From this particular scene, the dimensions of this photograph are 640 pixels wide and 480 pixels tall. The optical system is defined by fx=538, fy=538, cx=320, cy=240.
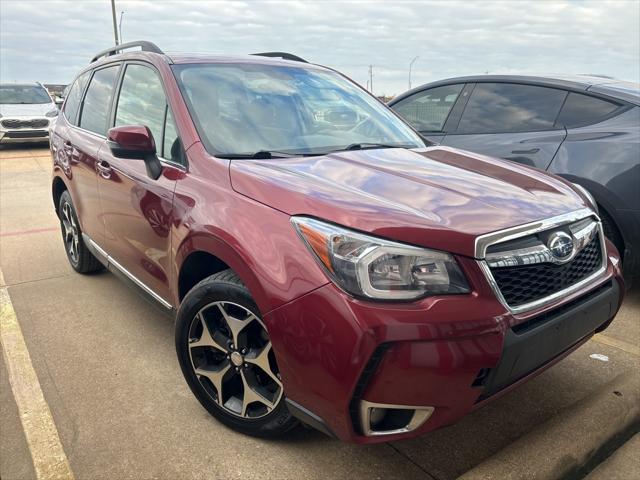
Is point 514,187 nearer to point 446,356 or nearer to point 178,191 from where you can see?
point 446,356

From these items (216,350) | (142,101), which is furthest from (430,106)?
(216,350)

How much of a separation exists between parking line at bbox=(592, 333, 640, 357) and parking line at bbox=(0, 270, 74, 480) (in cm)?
307

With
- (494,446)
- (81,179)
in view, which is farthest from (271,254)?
(81,179)

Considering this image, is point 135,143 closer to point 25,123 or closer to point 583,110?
point 583,110

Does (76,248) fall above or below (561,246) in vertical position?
below

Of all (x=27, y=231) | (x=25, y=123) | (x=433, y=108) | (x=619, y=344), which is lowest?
(x=25, y=123)

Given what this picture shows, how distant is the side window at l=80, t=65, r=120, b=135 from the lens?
3658 millimetres

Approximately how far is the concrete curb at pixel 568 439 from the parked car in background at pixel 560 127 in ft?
4.95

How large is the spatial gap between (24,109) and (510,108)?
12506mm

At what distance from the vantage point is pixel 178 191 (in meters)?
2.53

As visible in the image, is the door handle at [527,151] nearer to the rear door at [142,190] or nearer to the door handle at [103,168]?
the rear door at [142,190]

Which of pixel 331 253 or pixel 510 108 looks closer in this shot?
pixel 331 253

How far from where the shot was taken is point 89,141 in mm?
3758

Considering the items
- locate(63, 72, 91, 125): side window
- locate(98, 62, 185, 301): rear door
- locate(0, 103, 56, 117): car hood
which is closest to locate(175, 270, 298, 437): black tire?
locate(98, 62, 185, 301): rear door
